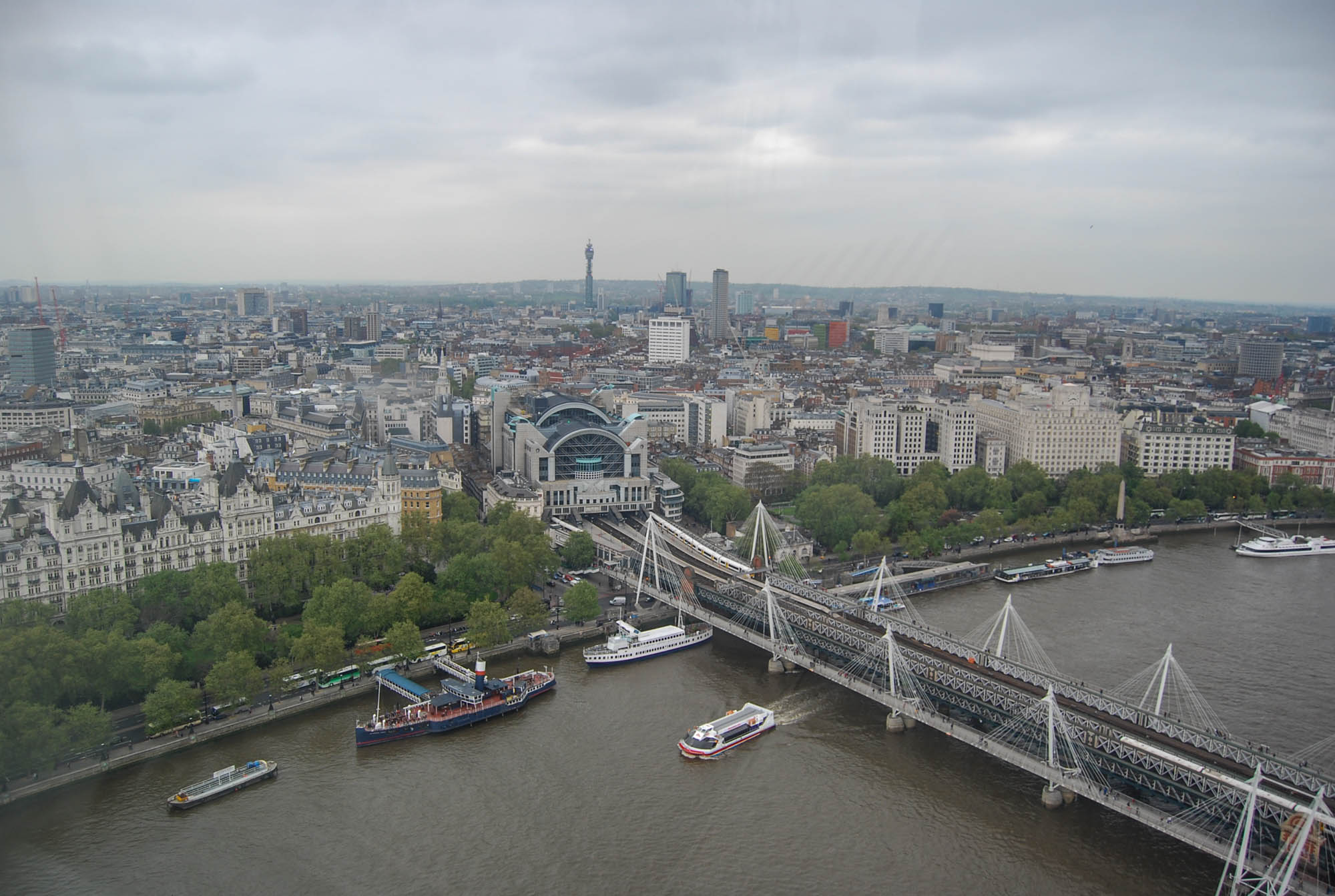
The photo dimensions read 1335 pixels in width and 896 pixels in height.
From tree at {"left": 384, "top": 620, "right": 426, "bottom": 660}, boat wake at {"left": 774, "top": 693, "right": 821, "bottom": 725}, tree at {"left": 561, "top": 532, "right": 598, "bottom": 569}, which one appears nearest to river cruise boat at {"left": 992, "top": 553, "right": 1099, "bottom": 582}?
boat wake at {"left": 774, "top": 693, "right": 821, "bottom": 725}

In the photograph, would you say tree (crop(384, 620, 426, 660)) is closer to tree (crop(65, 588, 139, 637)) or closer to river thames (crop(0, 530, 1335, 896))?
river thames (crop(0, 530, 1335, 896))

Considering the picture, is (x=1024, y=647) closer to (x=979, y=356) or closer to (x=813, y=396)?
(x=813, y=396)

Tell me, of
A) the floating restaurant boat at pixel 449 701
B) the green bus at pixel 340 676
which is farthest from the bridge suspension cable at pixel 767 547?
the green bus at pixel 340 676

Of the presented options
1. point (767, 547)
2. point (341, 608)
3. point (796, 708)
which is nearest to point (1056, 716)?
point (796, 708)

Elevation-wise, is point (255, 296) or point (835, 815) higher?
point (255, 296)

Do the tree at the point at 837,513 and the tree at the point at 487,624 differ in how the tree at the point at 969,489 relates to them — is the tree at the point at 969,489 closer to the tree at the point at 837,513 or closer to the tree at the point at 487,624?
the tree at the point at 837,513

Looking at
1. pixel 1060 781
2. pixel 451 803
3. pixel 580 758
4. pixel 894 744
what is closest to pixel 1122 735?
pixel 1060 781
